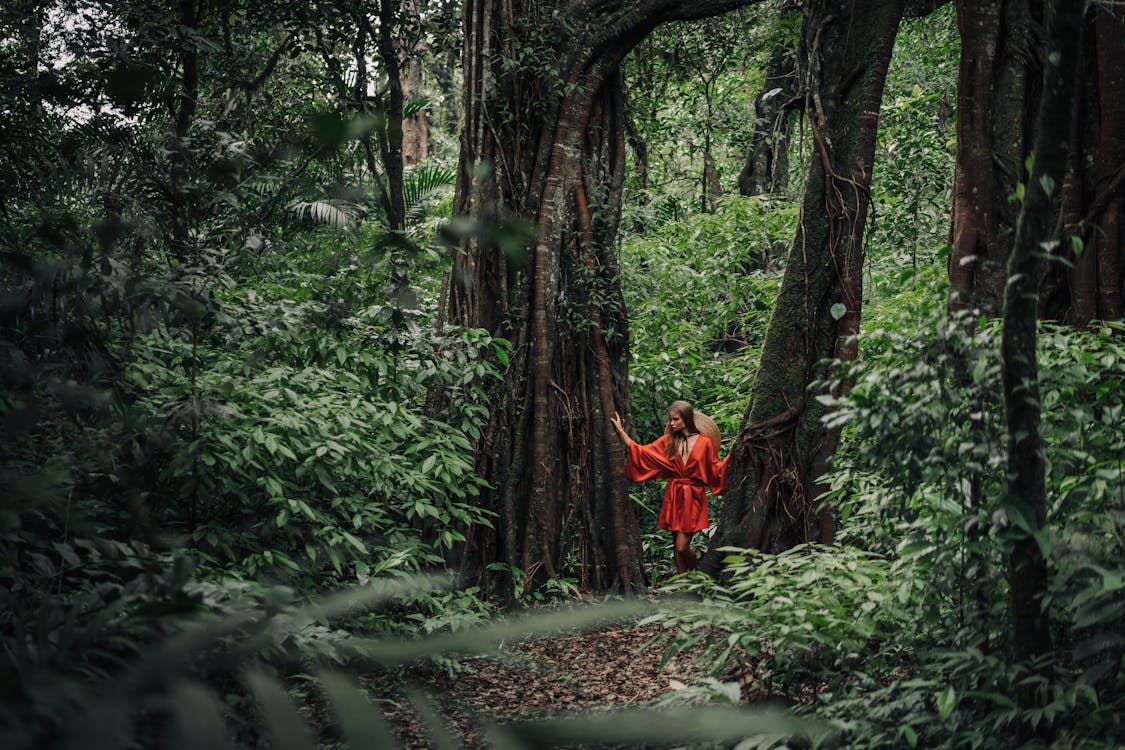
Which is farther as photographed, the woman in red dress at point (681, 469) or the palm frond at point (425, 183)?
the palm frond at point (425, 183)

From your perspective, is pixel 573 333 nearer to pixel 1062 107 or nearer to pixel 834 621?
pixel 834 621

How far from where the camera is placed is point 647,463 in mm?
7094

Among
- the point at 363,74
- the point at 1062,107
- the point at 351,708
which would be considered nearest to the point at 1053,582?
the point at 1062,107

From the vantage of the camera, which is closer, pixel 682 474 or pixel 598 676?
pixel 598 676

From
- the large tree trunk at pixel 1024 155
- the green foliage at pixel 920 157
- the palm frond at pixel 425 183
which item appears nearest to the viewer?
the large tree trunk at pixel 1024 155

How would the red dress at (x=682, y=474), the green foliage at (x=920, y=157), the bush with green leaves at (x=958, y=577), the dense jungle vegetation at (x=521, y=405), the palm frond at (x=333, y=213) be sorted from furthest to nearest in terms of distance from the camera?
1. the green foliage at (x=920, y=157)
2. the red dress at (x=682, y=474)
3. the bush with green leaves at (x=958, y=577)
4. the palm frond at (x=333, y=213)
5. the dense jungle vegetation at (x=521, y=405)

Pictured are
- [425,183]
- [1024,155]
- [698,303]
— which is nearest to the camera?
[1024,155]

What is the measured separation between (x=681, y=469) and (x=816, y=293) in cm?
176

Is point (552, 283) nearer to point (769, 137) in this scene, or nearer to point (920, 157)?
point (920, 157)

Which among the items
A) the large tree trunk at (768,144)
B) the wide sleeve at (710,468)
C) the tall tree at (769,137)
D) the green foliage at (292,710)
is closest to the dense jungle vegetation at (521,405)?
the green foliage at (292,710)

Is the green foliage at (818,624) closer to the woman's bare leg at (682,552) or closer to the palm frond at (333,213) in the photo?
the palm frond at (333,213)

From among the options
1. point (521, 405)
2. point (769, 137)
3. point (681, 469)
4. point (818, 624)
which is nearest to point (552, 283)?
point (521, 405)

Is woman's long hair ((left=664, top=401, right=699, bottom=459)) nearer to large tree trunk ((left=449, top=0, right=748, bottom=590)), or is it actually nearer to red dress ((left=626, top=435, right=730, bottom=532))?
red dress ((left=626, top=435, right=730, bottom=532))

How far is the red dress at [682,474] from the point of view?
7.07 m
